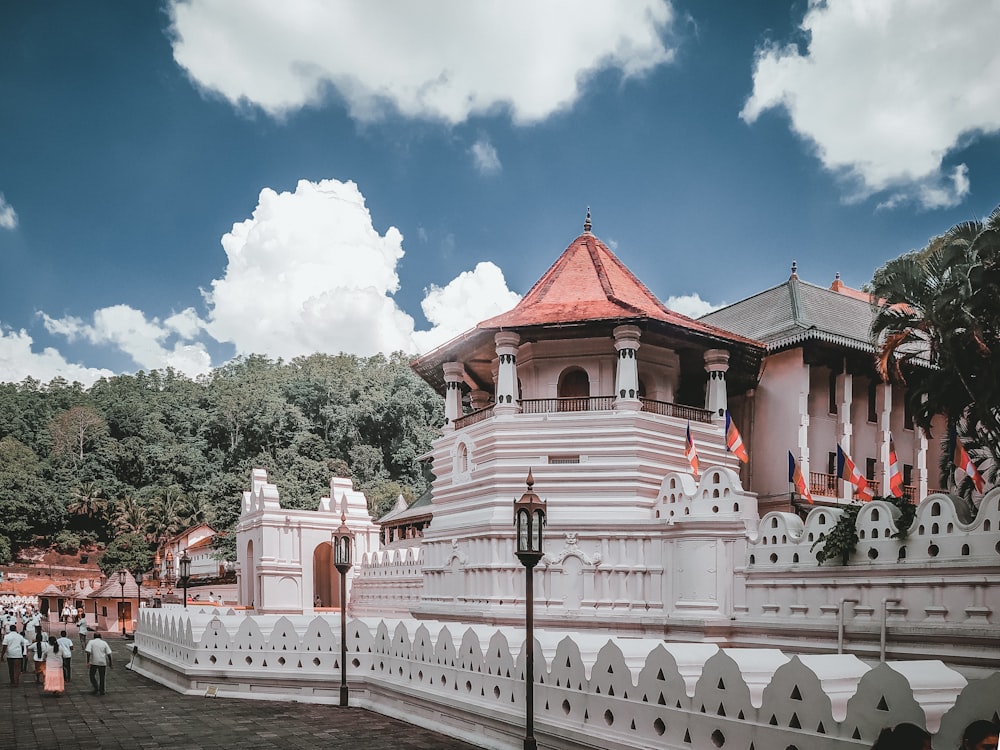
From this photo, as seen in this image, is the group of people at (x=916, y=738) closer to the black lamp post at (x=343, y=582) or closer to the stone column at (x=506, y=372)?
the black lamp post at (x=343, y=582)

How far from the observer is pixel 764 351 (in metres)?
22.9

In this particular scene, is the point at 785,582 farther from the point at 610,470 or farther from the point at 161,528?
the point at 161,528

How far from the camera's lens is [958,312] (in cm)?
1575

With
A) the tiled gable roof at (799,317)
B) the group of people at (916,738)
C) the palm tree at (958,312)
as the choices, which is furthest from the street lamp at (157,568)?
the group of people at (916,738)

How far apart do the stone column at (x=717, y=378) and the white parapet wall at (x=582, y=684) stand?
11.2m

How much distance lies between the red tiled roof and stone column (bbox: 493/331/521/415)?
36cm

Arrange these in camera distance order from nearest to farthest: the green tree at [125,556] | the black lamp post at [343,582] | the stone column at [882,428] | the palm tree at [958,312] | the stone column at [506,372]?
the black lamp post at [343,582]
the palm tree at [958,312]
the stone column at [506,372]
the stone column at [882,428]
the green tree at [125,556]

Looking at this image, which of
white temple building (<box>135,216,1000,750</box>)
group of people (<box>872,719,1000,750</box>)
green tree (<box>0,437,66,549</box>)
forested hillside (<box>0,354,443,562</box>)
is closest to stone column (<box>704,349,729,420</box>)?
white temple building (<box>135,216,1000,750</box>)

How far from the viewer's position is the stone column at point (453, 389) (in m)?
24.4

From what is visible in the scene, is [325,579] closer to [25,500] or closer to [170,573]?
[170,573]

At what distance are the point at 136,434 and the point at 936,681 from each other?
77.1 metres

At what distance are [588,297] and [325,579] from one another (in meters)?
20.7

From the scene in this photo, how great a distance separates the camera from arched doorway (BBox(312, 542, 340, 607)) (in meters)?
36.8

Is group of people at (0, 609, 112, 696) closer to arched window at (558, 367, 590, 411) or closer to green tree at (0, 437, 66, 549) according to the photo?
arched window at (558, 367, 590, 411)
